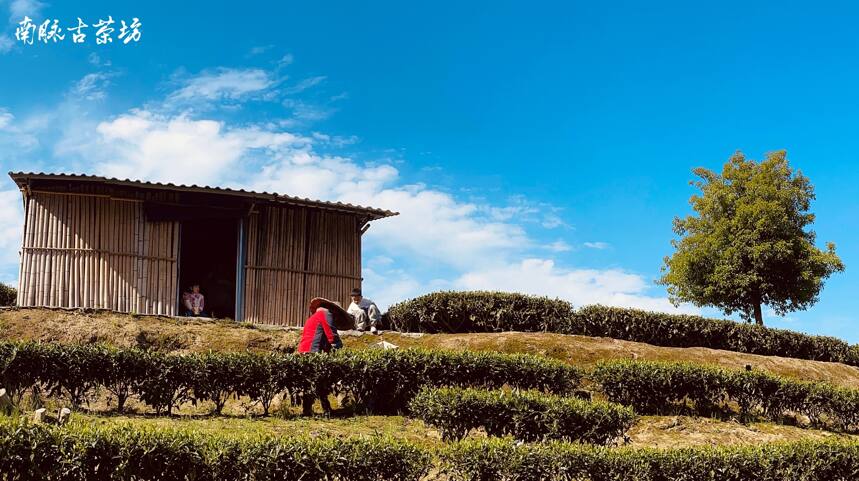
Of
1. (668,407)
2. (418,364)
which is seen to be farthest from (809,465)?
(418,364)

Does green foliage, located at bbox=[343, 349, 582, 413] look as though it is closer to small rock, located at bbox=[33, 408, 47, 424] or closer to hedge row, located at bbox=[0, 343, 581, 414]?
hedge row, located at bbox=[0, 343, 581, 414]

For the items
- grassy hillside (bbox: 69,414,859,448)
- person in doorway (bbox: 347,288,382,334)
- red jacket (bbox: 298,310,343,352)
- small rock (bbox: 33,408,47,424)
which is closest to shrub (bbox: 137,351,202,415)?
grassy hillside (bbox: 69,414,859,448)

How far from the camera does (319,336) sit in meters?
17.5

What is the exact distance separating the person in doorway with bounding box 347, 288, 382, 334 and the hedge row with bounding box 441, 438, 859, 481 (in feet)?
31.8

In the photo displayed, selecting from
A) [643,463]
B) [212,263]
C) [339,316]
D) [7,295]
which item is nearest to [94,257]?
[339,316]

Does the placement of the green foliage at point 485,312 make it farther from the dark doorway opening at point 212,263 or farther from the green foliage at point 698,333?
the dark doorway opening at point 212,263

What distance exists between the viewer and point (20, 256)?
2223 cm

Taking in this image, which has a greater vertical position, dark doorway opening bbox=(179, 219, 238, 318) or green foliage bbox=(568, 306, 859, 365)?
dark doorway opening bbox=(179, 219, 238, 318)

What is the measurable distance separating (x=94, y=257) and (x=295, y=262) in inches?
206

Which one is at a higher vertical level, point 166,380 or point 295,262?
point 295,262

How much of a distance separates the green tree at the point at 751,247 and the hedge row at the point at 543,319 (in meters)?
10.2

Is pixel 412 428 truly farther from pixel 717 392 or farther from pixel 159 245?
pixel 159 245

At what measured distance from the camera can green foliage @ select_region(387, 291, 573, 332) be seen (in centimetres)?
2275

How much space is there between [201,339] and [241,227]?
3.95 metres
